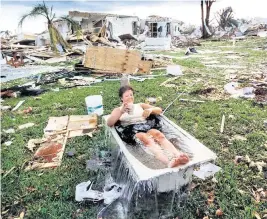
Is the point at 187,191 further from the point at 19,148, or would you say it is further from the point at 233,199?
the point at 19,148

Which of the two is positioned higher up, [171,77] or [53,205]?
[171,77]

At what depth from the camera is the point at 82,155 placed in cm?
412

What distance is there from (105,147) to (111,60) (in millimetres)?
5928

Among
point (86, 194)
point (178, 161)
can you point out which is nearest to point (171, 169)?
point (178, 161)

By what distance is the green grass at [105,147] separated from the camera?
9.81ft

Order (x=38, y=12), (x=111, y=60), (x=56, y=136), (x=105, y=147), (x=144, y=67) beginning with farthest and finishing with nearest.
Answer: (x=38, y=12) < (x=144, y=67) < (x=111, y=60) < (x=56, y=136) < (x=105, y=147)

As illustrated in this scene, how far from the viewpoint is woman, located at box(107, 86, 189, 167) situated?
314 centimetres

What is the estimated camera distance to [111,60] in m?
9.68

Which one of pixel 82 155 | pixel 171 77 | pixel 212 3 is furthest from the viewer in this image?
pixel 212 3

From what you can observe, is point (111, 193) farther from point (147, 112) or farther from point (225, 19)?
point (225, 19)

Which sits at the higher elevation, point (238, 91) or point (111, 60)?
point (111, 60)

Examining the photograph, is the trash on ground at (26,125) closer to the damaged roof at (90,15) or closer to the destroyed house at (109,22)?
the destroyed house at (109,22)

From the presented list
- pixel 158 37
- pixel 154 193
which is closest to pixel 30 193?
pixel 154 193

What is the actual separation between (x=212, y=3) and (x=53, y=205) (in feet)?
102
